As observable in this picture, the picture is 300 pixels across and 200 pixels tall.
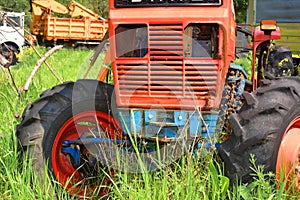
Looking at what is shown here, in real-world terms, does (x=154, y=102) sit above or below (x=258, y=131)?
above

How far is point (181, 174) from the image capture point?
3.84m

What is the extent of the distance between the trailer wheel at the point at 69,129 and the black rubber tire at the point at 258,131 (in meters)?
1.00

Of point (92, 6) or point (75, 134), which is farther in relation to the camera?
point (92, 6)

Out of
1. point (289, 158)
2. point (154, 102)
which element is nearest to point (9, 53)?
point (154, 102)

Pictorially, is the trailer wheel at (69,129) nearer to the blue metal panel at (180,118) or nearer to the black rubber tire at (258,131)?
the blue metal panel at (180,118)

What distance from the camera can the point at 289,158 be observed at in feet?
11.9

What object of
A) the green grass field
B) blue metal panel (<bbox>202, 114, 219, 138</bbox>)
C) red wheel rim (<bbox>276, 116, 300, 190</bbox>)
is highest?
blue metal panel (<bbox>202, 114, 219, 138</bbox>)

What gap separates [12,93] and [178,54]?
3872 mm

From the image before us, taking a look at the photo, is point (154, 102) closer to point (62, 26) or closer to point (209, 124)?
point (209, 124)

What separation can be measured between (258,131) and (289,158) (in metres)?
0.36

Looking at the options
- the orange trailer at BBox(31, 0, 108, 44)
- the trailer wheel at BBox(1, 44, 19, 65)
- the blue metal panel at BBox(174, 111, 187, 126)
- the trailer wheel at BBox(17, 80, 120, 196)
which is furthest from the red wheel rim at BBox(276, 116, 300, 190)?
the orange trailer at BBox(31, 0, 108, 44)

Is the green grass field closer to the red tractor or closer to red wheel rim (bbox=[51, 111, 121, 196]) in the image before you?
the red tractor

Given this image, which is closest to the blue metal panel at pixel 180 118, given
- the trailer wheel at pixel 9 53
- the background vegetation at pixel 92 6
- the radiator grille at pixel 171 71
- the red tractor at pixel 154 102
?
the red tractor at pixel 154 102

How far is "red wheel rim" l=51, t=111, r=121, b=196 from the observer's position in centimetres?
419
